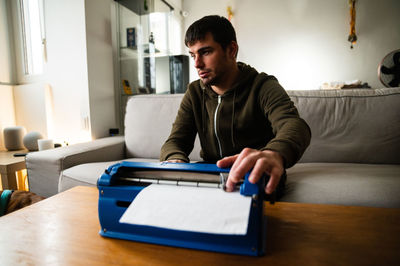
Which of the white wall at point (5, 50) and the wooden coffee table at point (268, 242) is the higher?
the white wall at point (5, 50)

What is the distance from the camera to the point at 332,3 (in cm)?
360

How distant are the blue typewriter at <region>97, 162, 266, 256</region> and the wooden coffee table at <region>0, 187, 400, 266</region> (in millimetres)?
15

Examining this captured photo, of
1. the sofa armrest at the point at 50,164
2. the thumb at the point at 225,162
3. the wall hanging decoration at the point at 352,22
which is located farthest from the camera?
the wall hanging decoration at the point at 352,22

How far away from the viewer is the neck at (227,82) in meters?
1.19

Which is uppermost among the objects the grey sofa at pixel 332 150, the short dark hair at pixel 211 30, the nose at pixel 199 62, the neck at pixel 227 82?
the short dark hair at pixel 211 30

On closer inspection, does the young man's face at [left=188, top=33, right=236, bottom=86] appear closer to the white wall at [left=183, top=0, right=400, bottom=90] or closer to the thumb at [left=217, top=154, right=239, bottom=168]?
the thumb at [left=217, top=154, right=239, bottom=168]

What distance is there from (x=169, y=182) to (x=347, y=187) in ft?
2.87

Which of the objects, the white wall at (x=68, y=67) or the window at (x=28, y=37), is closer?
the white wall at (x=68, y=67)

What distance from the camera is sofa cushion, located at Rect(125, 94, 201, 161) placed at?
A: 187 cm

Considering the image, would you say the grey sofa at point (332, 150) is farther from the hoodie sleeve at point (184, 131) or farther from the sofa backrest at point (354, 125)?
the hoodie sleeve at point (184, 131)

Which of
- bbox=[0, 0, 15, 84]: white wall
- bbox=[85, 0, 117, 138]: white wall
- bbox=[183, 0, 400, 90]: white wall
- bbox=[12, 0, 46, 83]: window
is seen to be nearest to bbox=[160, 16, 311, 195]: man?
bbox=[85, 0, 117, 138]: white wall

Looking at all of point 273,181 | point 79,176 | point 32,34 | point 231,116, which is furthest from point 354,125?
point 32,34

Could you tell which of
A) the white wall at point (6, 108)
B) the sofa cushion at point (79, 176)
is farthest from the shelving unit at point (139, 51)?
the sofa cushion at point (79, 176)

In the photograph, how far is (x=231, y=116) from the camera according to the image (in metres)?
1.15
